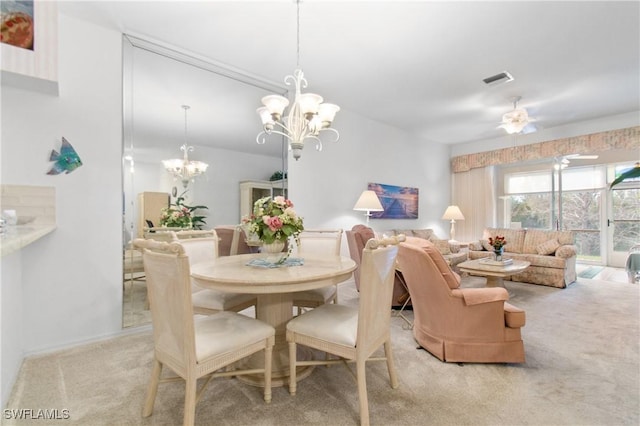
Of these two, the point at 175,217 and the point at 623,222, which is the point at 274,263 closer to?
the point at 175,217

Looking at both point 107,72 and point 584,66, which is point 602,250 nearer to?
point 584,66

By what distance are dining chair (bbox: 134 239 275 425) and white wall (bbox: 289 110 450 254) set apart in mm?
2532

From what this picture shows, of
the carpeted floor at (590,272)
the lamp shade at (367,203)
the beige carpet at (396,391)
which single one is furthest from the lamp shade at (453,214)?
the beige carpet at (396,391)

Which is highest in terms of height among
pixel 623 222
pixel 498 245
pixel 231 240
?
pixel 623 222

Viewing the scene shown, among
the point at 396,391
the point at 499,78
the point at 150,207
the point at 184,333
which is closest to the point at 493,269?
the point at 499,78

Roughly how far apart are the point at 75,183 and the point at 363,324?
8.56 ft

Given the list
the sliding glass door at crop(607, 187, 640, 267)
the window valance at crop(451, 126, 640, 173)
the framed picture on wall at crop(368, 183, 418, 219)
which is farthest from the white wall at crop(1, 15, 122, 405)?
the sliding glass door at crop(607, 187, 640, 267)

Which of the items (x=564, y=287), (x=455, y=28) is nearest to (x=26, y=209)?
(x=455, y=28)

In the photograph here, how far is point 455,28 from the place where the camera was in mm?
2621

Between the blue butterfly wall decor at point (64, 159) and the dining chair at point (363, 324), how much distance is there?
2298 mm

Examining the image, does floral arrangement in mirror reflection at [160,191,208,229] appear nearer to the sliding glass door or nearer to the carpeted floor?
the carpeted floor

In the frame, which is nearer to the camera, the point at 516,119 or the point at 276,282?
the point at 276,282

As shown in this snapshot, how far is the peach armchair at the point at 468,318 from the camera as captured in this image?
6.68 feet

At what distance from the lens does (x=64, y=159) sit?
2396 mm
